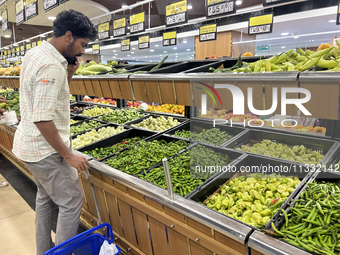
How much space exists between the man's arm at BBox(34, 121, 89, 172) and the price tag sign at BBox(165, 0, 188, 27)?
3204 mm

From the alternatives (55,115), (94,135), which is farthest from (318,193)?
(94,135)

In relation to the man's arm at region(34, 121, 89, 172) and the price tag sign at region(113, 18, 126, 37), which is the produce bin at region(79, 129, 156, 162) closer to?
the man's arm at region(34, 121, 89, 172)

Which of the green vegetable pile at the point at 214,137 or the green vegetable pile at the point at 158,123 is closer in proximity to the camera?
the green vegetable pile at the point at 214,137

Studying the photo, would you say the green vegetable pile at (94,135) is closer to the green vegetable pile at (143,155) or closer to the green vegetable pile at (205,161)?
the green vegetable pile at (143,155)

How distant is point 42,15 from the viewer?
30.7 feet

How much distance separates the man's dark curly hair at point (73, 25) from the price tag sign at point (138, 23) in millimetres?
3429

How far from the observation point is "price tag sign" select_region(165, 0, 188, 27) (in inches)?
164

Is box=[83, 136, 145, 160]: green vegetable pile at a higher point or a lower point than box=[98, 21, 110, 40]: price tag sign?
lower

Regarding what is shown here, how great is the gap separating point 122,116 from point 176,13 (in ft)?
6.98

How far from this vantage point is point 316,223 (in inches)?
60.0

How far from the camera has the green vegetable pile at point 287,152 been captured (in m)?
2.36

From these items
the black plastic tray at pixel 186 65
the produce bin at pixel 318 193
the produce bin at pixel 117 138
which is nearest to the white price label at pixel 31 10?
the produce bin at pixel 117 138

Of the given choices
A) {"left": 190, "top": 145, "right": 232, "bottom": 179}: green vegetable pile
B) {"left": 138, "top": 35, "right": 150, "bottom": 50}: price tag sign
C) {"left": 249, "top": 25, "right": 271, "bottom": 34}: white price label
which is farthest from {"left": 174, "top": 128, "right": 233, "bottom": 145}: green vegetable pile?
{"left": 138, "top": 35, "right": 150, "bottom": 50}: price tag sign

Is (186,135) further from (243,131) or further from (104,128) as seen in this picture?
(104,128)
